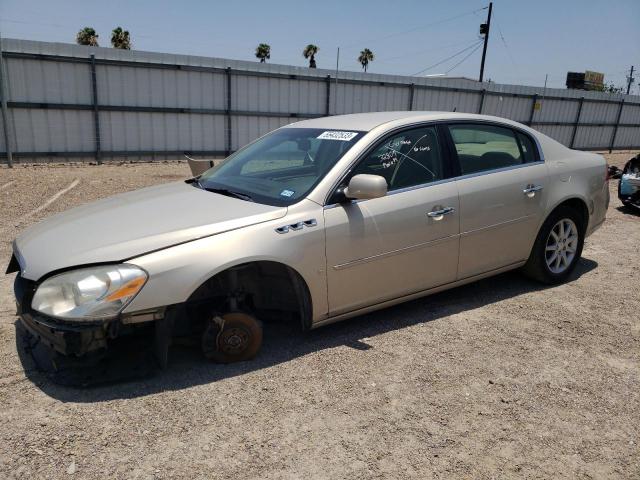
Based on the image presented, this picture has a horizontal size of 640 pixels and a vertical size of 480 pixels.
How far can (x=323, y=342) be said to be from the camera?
11.8ft

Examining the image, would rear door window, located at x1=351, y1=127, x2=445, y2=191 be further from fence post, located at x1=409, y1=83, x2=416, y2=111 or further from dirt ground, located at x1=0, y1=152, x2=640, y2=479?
fence post, located at x1=409, y1=83, x2=416, y2=111

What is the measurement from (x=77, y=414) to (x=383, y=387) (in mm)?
1701

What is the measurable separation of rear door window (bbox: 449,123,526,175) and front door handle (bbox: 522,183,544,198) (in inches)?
9.0

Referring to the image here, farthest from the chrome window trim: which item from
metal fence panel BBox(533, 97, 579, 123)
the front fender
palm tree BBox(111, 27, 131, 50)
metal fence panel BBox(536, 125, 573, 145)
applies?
palm tree BBox(111, 27, 131, 50)

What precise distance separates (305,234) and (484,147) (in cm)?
199

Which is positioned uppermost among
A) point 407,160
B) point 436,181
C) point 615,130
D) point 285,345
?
point 407,160

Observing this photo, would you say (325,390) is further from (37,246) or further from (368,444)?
(37,246)

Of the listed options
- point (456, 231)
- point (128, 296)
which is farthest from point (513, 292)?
point (128, 296)

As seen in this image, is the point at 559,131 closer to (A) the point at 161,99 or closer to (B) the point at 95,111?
(A) the point at 161,99

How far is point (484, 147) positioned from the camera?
14.1 feet

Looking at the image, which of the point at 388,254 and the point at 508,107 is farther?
the point at 508,107

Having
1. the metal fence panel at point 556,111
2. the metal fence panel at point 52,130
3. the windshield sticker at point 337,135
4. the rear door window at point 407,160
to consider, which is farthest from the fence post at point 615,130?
the windshield sticker at point 337,135

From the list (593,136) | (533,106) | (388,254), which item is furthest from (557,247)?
(593,136)

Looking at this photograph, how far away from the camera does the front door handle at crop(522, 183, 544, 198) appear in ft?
14.1
